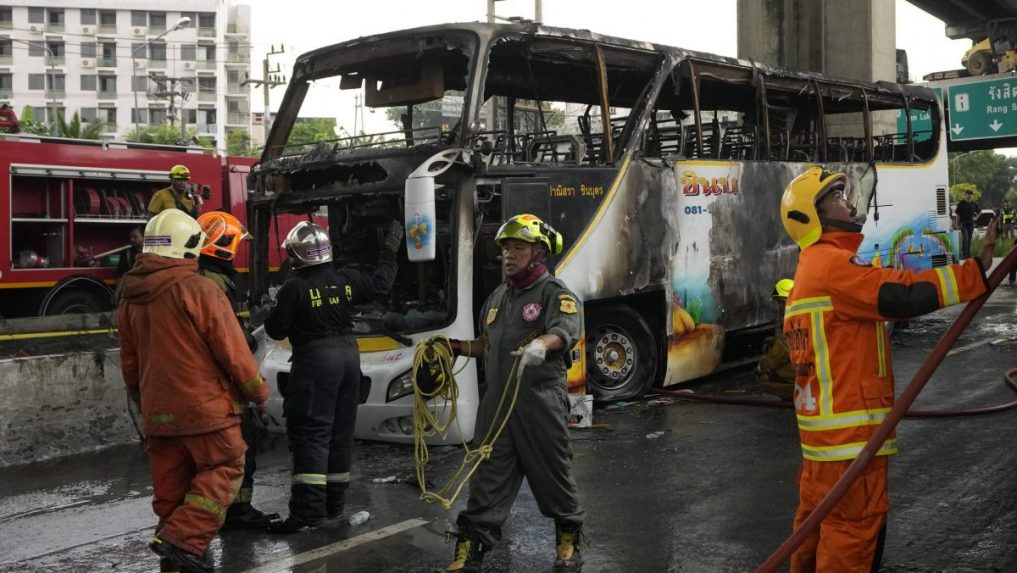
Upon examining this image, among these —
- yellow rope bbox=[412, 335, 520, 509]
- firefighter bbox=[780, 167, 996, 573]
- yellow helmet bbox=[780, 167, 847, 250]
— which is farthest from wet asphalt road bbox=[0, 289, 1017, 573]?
yellow helmet bbox=[780, 167, 847, 250]

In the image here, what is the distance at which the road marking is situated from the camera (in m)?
5.53

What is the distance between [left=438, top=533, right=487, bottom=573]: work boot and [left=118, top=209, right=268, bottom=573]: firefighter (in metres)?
1.11

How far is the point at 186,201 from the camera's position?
36.7 ft

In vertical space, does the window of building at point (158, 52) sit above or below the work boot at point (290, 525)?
above

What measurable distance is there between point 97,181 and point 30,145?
107 cm

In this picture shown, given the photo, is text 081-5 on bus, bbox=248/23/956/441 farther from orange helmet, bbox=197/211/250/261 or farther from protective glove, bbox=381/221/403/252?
orange helmet, bbox=197/211/250/261

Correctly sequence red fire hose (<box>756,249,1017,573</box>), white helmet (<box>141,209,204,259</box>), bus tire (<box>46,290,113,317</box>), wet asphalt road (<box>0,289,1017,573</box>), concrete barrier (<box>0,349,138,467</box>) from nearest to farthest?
red fire hose (<box>756,249,1017,573</box>) < white helmet (<box>141,209,204,259</box>) < wet asphalt road (<box>0,289,1017,573</box>) < concrete barrier (<box>0,349,138,467</box>) < bus tire (<box>46,290,113,317</box>)

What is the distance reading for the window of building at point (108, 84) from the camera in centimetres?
9206

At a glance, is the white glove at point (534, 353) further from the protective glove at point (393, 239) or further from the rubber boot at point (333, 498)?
the protective glove at point (393, 239)

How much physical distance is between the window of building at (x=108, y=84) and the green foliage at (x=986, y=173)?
2870 inches

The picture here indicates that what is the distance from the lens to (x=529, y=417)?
17.0ft

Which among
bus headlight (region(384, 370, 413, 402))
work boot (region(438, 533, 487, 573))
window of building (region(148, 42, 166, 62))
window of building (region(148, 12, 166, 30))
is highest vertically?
window of building (region(148, 12, 166, 30))

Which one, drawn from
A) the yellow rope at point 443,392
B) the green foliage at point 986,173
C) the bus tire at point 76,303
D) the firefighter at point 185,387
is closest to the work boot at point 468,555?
the yellow rope at point 443,392

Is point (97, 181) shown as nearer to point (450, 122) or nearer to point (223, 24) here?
point (450, 122)
